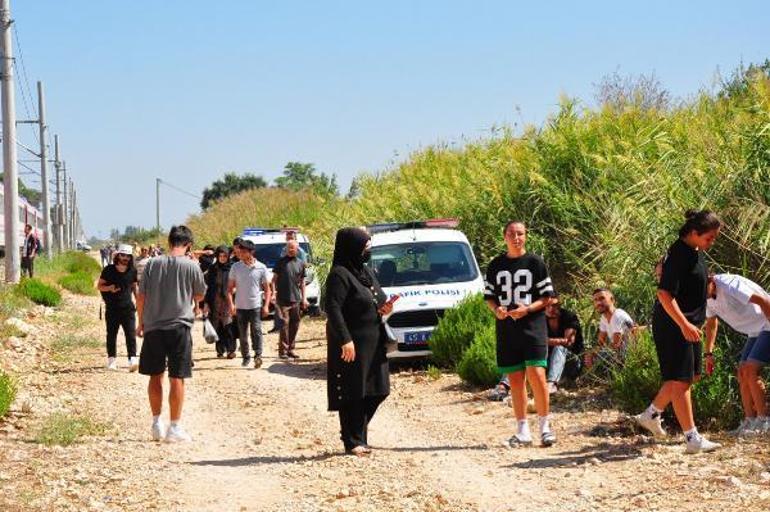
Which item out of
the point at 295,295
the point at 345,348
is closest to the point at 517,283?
the point at 345,348

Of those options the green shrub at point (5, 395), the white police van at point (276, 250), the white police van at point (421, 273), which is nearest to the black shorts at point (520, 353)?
→ the green shrub at point (5, 395)

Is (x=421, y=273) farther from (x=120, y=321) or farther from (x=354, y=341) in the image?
(x=354, y=341)

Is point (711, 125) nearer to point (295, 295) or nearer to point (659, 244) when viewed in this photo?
point (659, 244)

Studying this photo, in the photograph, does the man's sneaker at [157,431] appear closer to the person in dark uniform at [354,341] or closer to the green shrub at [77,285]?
the person in dark uniform at [354,341]

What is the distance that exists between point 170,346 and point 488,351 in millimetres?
4483

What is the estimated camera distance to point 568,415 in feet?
39.4

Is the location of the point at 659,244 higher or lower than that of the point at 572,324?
higher

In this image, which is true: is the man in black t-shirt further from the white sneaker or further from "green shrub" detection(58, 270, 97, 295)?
"green shrub" detection(58, 270, 97, 295)

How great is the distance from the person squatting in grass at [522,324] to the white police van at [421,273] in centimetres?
598

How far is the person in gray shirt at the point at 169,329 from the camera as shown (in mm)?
10969

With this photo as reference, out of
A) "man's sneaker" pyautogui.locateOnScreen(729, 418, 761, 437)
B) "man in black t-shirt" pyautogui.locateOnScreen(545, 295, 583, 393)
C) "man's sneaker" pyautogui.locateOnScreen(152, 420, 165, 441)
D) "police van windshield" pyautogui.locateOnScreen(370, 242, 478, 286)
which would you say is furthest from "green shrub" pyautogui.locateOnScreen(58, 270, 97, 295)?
"man's sneaker" pyautogui.locateOnScreen(729, 418, 761, 437)

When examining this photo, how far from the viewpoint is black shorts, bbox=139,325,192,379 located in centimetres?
1096

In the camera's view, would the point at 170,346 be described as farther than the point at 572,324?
No

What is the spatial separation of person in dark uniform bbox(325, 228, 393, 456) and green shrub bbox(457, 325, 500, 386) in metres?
4.10
